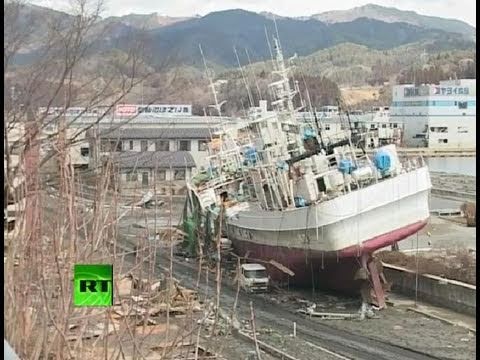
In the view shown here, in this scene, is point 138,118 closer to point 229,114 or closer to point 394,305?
point 229,114

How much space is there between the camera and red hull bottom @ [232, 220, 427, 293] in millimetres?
4453

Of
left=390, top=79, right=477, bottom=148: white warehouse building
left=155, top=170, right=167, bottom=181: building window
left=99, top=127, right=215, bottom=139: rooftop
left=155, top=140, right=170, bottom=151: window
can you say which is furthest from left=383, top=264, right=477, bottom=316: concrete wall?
left=155, top=170, right=167, bottom=181: building window

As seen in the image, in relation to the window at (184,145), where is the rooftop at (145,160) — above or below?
above

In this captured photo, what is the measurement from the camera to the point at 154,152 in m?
1.73

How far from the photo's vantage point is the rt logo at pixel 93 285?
3.34ft

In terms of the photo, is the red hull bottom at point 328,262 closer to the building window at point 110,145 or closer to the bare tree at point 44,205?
the building window at point 110,145

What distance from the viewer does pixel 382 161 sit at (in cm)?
427

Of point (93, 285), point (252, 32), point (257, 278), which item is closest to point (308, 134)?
point (257, 278)

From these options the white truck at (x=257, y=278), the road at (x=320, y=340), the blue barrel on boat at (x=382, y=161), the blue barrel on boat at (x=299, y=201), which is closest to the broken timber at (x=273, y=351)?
the road at (x=320, y=340)

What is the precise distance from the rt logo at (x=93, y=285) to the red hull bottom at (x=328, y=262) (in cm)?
327

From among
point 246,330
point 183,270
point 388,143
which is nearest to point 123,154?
point 183,270

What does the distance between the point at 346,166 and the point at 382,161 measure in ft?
0.76

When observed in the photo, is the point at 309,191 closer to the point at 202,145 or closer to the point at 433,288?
the point at 433,288

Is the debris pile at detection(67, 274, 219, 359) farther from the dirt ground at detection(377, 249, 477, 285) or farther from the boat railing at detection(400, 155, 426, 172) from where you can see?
the boat railing at detection(400, 155, 426, 172)
